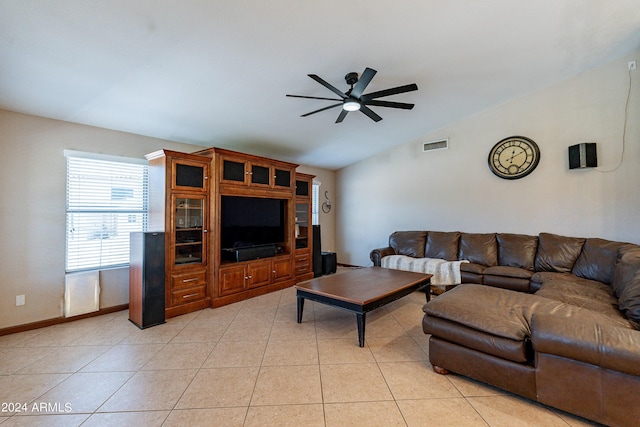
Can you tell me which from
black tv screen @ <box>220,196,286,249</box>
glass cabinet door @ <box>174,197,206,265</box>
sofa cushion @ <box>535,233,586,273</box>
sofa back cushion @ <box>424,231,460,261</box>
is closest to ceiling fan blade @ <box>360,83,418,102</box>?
black tv screen @ <box>220,196,286,249</box>

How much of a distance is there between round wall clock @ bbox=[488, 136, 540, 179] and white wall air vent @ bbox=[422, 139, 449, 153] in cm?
79

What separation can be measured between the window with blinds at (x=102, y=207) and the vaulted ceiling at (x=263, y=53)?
52 centimetres

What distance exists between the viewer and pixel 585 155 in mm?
3838

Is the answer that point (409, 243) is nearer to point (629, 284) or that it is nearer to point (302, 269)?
point (302, 269)

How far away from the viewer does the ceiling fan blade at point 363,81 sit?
7.77 feet

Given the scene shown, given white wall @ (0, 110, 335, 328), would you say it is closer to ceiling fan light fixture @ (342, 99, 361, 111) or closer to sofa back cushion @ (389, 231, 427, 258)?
ceiling fan light fixture @ (342, 99, 361, 111)

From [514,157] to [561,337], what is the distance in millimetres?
3721

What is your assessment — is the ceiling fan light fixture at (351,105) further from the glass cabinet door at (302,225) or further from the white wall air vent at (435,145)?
the white wall air vent at (435,145)

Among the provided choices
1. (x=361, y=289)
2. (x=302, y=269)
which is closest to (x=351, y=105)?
(x=361, y=289)

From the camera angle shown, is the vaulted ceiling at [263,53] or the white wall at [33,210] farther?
the white wall at [33,210]

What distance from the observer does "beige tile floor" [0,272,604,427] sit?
175cm

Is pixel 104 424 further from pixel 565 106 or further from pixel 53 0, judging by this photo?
pixel 565 106

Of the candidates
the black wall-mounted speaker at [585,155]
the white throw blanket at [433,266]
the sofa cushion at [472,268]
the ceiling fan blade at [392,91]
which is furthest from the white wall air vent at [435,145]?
the ceiling fan blade at [392,91]

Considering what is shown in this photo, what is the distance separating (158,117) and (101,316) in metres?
2.59
